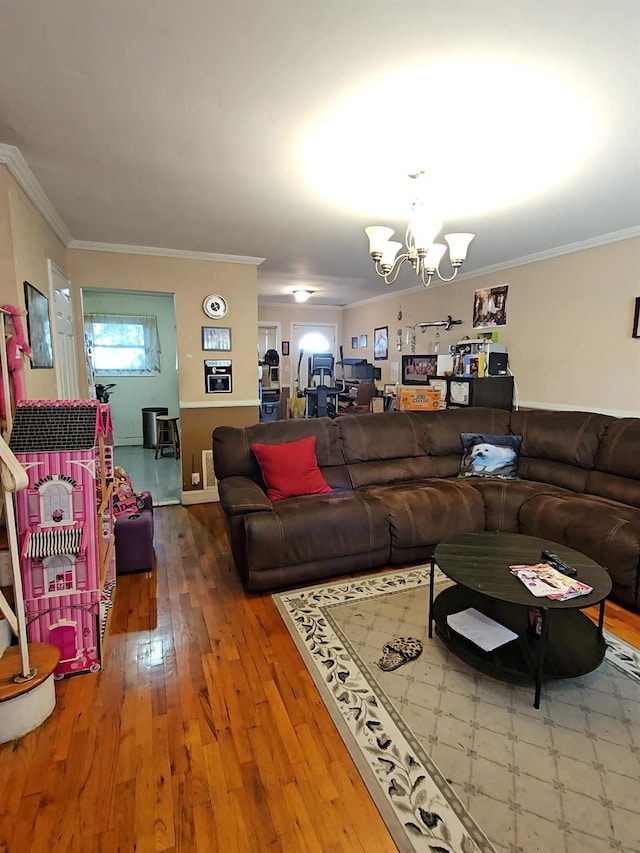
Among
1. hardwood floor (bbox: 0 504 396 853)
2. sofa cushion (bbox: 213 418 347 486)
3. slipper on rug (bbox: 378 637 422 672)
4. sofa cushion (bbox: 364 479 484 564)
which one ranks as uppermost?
sofa cushion (bbox: 213 418 347 486)

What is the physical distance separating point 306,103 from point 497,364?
131 inches

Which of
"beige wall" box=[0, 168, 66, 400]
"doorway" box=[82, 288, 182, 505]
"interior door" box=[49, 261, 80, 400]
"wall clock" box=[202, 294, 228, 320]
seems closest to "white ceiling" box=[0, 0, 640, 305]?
"beige wall" box=[0, 168, 66, 400]

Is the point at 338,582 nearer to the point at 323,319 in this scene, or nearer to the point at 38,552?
the point at 38,552

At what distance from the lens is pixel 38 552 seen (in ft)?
5.87

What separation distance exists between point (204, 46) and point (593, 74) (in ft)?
4.48

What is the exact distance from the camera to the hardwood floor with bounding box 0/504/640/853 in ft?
4.20

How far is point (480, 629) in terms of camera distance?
2.00m

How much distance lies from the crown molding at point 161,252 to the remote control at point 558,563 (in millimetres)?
3636

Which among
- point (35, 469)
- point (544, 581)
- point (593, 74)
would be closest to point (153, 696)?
point (35, 469)

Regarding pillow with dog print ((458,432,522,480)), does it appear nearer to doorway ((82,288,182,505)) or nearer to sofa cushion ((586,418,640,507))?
sofa cushion ((586,418,640,507))

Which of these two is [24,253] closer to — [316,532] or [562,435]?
[316,532]

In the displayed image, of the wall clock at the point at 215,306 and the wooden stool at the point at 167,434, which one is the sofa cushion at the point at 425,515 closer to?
the wall clock at the point at 215,306

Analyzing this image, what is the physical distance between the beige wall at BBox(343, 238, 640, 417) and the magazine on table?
7.13ft

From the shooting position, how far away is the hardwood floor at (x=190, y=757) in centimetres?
128
